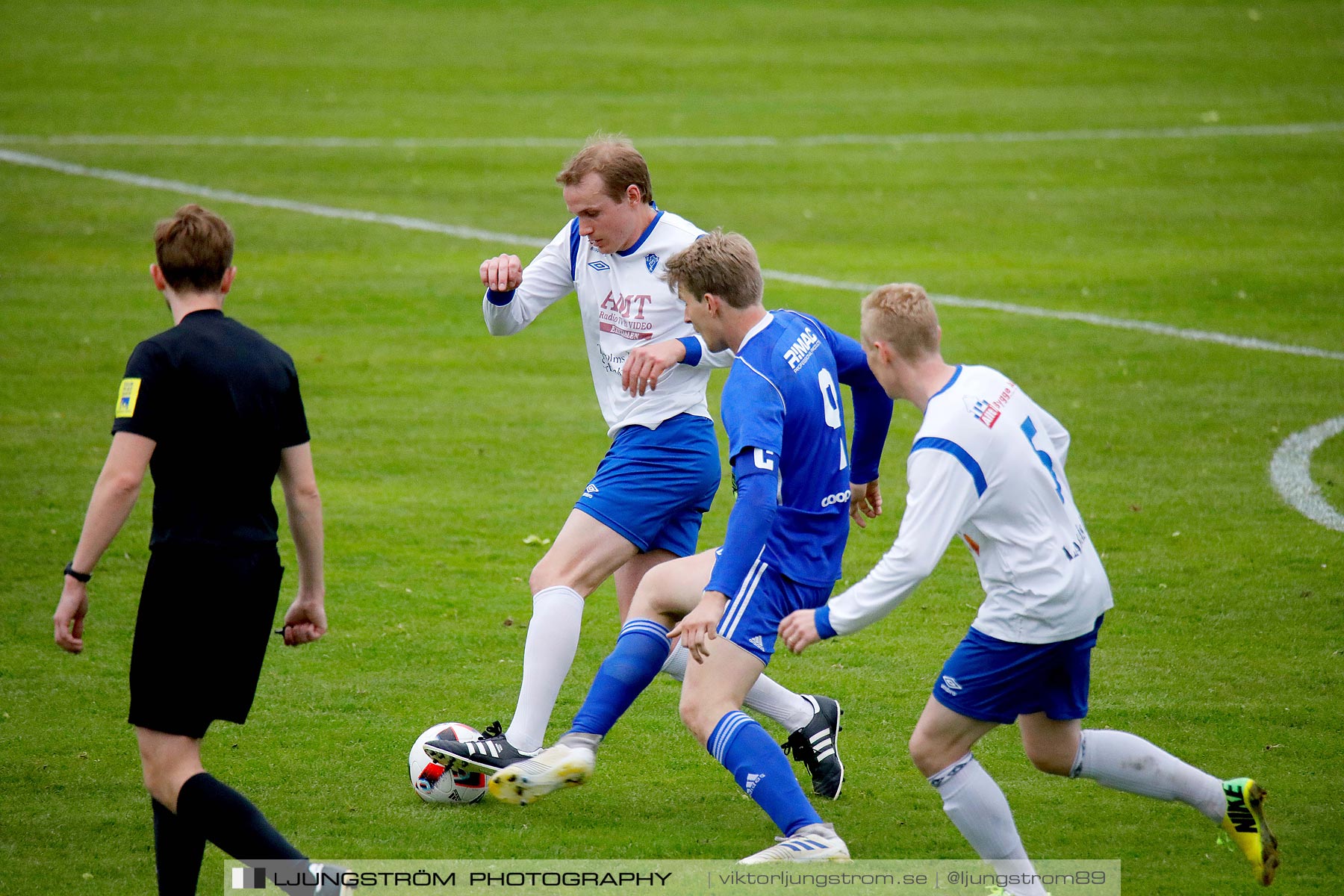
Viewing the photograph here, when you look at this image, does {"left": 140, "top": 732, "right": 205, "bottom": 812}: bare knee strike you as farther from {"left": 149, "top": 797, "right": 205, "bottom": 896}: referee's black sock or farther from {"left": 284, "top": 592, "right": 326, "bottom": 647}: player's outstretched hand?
{"left": 284, "top": 592, "right": 326, "bottom": 647}: player's outstretched hand

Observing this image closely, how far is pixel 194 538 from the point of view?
13.9 feet

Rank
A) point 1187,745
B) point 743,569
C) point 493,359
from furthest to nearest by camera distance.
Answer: point 493,359 < point 1187,745 < point 743,569

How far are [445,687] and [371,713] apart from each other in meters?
0.39

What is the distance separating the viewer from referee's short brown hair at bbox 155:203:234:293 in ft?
14.0

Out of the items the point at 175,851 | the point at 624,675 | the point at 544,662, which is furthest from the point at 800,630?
the point at 175,851

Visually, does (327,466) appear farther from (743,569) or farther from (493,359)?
(743,569)

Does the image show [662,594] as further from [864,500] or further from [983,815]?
[983,815]

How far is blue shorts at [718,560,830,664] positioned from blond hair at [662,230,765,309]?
36.3 inches

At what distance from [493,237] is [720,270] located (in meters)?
12.6

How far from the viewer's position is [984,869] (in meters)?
4.89

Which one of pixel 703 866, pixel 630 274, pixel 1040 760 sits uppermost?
pixel 630 274

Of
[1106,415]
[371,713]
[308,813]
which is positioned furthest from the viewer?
[1106,415]

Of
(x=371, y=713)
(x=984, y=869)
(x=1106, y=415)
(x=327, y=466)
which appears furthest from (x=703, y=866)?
(x=1106, y=415)

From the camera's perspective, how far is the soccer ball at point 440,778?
17.8ft
